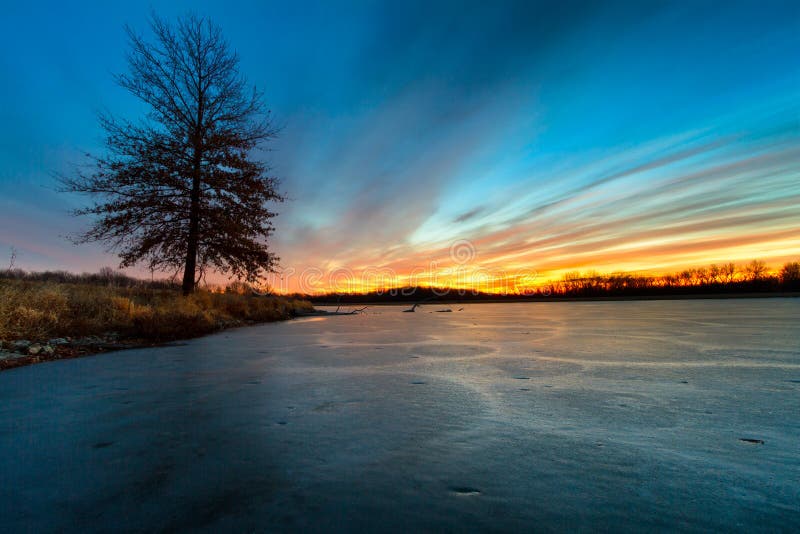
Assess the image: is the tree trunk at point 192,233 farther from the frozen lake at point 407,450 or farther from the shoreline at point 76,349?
the frozen lake at point 407,450

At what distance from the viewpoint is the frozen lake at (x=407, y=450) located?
1153 millimetres

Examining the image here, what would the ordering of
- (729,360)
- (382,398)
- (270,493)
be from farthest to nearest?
(729,360) < (382,398) < (270,493)

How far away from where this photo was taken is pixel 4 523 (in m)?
1.14

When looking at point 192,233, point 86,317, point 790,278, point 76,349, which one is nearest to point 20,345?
point 76,349

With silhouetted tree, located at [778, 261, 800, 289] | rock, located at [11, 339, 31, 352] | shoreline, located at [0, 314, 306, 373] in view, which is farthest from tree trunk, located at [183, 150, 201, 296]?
silhouetted tree, located at [778, 261, 800, 289]

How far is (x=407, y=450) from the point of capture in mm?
1664

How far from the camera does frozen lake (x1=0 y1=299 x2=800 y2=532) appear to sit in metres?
1.15

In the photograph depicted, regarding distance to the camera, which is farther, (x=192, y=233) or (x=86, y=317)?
(x=192, y=233)

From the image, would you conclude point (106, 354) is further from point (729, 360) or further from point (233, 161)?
point (233, 161)

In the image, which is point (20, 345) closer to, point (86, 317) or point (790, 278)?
point (86, 317)

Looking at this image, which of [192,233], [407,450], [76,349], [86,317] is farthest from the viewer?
[192,233]

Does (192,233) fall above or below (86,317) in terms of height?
above

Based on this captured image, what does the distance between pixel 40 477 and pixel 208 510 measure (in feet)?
2.78

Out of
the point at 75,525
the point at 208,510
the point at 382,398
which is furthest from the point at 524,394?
the point at 75,525
